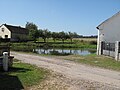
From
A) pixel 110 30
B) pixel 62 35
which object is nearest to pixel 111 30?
pixel 110 30

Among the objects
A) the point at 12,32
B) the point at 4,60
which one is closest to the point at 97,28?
the point at 4,60

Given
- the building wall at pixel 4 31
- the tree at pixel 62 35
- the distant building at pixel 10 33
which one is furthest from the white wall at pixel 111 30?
the tree at pixel 62 35

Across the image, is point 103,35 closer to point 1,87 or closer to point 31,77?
point 31,77

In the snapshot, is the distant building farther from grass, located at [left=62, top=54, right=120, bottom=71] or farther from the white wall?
grass, located at [left=62, top=54, right=120, bottom=71]

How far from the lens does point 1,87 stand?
35.9 feet

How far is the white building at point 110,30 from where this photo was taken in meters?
33.1

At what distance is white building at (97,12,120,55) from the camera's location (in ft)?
109

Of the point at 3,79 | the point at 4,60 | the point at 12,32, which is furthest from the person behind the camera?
the point at 12,32

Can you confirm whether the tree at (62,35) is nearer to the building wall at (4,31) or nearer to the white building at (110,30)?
the building wall at (4,31)

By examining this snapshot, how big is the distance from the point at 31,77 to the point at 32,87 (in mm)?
2188

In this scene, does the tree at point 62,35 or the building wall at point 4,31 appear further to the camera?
the tree at point 62,35

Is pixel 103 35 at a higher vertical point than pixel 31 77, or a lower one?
higher

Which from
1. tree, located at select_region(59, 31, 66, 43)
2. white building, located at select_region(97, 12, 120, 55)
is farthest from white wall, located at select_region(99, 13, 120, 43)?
tree, located at select_region(59, 31, 66, 43)

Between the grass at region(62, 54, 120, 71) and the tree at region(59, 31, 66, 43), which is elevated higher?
the tree at region(59, 31, 66, 43)
